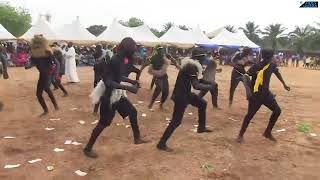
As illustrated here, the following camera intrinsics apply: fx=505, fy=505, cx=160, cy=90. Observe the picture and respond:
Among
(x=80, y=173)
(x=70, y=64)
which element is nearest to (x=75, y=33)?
(x=70, y=64)

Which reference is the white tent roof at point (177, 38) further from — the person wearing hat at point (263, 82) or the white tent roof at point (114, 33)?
the person wearing hat at point (263, 82)

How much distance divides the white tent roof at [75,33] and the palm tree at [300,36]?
43.7 metres

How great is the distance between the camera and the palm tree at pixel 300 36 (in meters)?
71.5

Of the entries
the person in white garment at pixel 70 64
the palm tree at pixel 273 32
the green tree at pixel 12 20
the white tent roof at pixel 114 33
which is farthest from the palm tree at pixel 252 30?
the person in white garment at pixel 70 64

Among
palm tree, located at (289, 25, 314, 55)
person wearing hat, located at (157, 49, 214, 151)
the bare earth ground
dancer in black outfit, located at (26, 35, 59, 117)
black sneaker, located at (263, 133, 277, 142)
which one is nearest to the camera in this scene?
the bare earth ground

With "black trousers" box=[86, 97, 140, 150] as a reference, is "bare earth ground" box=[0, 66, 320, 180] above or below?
below

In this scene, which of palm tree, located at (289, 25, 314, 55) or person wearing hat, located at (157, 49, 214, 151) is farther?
palm tree, located at (289, 25, 314, 55)

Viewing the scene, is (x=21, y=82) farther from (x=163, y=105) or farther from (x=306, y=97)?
(x=306, y=97)

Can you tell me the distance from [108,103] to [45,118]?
12.6 ft

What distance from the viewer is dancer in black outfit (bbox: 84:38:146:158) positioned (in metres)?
7.24

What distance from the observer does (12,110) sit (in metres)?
12.2

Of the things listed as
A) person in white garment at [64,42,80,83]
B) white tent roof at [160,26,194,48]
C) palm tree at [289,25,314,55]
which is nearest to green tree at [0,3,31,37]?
white tent roof at [160,26,194,48]

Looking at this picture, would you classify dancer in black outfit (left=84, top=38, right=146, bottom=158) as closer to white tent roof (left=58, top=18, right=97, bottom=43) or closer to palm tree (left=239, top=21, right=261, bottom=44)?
white tent roof (left=58, top=18, right=97, bottom=43)

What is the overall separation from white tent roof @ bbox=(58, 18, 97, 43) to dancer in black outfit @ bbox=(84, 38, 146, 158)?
26.7m
